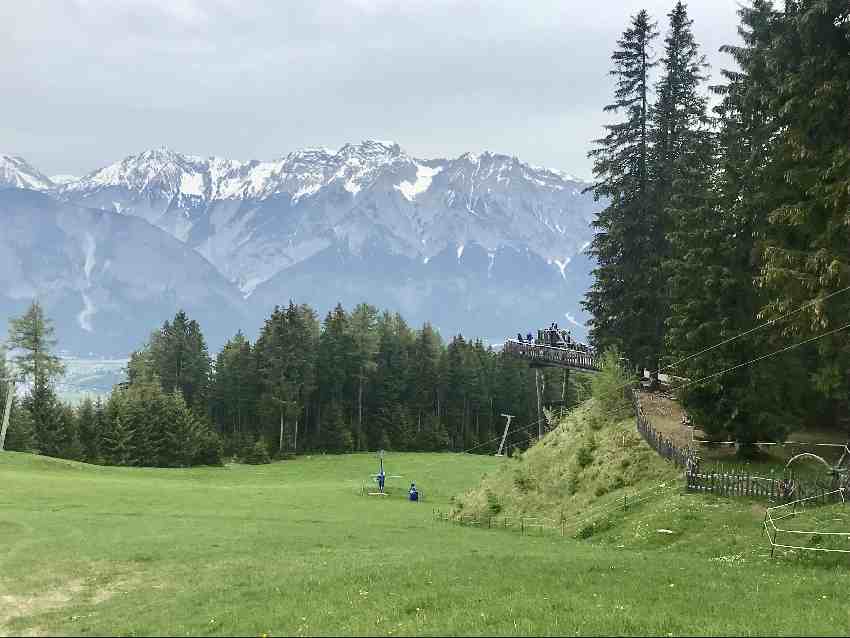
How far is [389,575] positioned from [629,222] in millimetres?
28549

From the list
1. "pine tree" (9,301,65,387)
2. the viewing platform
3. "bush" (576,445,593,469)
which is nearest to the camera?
"bush" (576,445,593,469)

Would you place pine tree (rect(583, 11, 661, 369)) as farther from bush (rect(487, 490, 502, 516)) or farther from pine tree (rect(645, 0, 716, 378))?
bush (rect(487, 490, 502, 516))

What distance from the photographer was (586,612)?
13.1 meters

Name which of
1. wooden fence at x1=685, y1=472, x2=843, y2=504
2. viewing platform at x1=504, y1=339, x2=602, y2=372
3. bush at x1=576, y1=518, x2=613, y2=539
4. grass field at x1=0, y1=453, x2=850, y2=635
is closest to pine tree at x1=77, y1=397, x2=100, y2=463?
grass field at x1=0, y1=453, x2=850, y2=635

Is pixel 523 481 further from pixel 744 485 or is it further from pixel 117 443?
pixel 117 443

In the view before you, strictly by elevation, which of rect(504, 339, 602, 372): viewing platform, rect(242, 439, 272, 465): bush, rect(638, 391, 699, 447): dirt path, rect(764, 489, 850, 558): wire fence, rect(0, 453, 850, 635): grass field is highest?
rect(504, 339, 602, 372): viewing platform

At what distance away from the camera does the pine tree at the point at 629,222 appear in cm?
3997

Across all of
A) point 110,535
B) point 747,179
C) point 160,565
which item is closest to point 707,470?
point 747,179

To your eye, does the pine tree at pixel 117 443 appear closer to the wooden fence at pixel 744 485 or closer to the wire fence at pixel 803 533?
the wooden fence at pixel 744 485

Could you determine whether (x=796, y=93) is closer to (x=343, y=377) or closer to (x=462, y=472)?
(x=462, y=472)

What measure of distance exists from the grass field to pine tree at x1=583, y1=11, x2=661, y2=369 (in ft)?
49.4

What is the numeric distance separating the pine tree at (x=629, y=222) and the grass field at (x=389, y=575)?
1506cm

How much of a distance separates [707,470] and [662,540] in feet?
20.9

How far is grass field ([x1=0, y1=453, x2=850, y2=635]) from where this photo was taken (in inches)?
512
